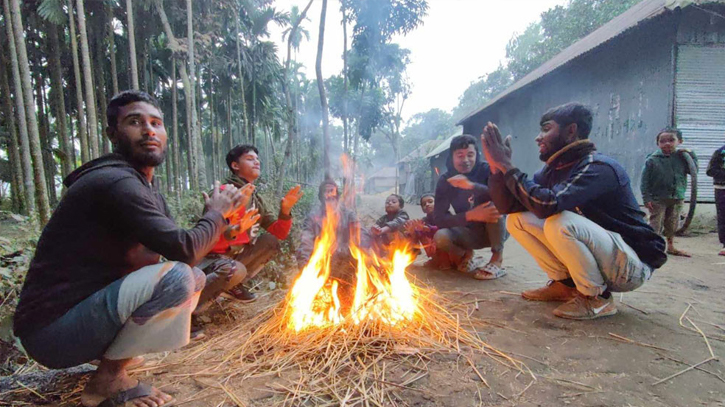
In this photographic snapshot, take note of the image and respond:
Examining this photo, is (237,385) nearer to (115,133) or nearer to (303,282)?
(303,282)

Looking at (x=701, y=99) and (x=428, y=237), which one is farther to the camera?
(x=701, y=99)

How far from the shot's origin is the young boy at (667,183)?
559 cm

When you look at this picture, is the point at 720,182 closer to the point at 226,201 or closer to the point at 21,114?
the point at 226,201

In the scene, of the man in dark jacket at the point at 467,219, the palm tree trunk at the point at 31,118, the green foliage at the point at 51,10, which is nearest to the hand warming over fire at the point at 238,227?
the man in dark jacket at the point at 467,219

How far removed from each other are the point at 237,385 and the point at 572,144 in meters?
3.04

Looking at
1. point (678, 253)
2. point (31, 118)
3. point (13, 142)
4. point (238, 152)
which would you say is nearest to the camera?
point (238, 152)

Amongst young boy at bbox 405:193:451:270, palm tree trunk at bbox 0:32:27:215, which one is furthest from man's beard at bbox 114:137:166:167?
palm tree trunk at bbox 0:32:27:215

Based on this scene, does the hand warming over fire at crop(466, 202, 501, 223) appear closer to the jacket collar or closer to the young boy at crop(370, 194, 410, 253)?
the jacket collar

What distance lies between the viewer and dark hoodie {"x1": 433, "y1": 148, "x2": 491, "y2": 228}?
4.25m

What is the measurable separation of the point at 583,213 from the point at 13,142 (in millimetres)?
16793

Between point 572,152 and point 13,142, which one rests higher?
point 13,142

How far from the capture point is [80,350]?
169 centimetres

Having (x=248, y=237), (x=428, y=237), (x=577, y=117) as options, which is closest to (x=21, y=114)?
(x=248, y=237)

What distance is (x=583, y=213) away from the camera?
2916mm
